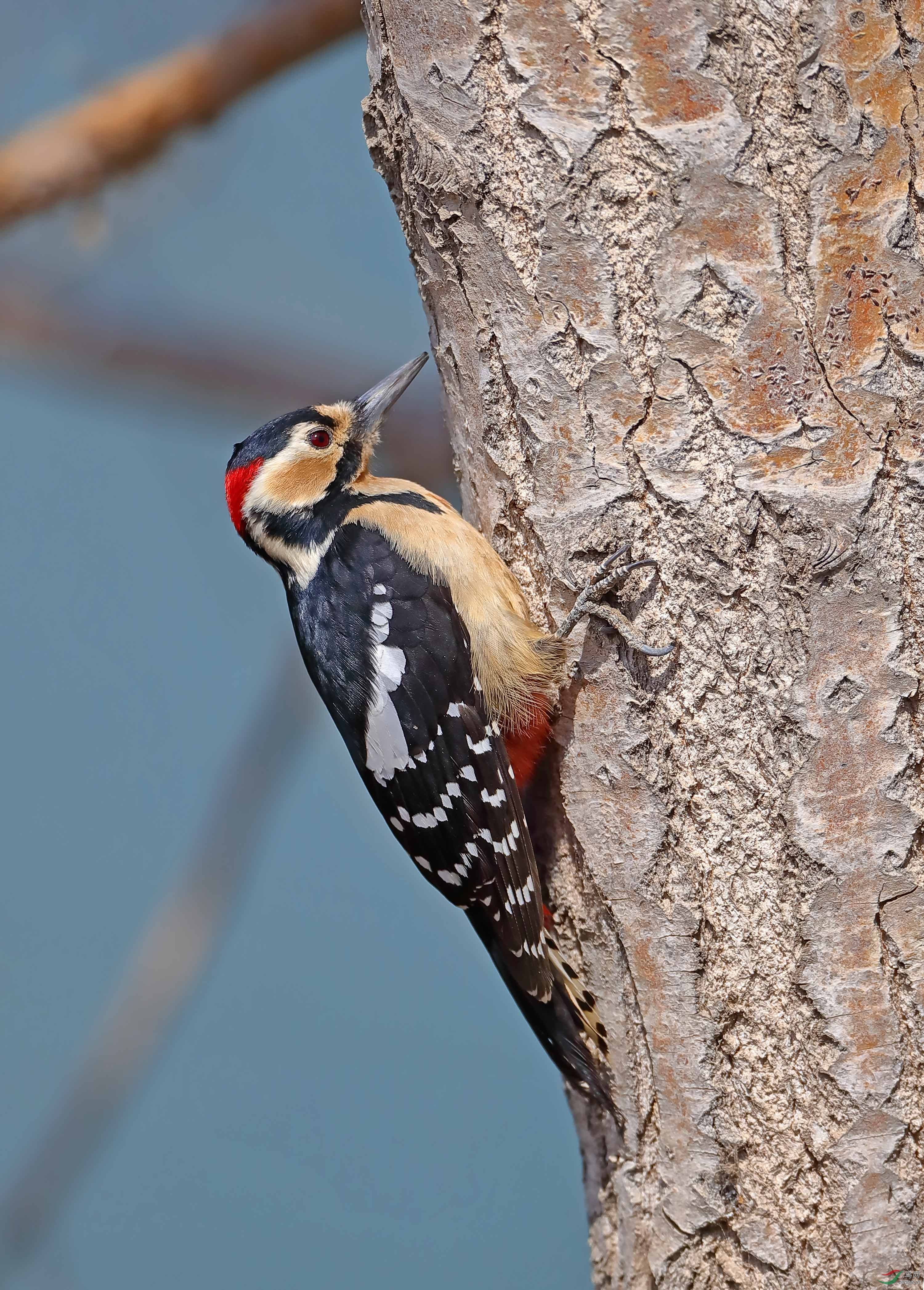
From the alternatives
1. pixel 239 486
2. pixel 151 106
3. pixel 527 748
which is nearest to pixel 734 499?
pixel 527 748

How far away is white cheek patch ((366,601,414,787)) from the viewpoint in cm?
163

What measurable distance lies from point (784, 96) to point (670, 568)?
529mm

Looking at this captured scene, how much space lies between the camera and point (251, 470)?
1.88 meters

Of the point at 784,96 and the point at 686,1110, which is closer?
the point at 784,96

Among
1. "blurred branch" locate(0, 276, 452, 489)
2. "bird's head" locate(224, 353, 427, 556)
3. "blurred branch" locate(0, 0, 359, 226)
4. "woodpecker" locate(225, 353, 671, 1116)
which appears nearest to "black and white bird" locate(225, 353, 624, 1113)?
"woodpecker" locate(225, 353, 671, 1116)

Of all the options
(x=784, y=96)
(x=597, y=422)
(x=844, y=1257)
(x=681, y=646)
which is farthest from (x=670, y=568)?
→ (x=844, y=1257)

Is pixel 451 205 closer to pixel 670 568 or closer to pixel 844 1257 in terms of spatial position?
pixel 670 568

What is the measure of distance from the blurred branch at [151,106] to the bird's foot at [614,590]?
1584mm

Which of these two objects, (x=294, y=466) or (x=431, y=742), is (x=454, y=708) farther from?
(x=294, y=466)

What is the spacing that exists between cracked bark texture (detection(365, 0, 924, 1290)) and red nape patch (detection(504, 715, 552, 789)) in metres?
0.15

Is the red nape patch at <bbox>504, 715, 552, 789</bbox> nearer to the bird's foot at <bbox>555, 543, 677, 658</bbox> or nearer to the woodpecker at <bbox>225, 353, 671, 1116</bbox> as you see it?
the woodpecker at <bbox>225, 353, 671, 1116</bbox>

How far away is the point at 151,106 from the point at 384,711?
1.58m

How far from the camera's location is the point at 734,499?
1.24 meters

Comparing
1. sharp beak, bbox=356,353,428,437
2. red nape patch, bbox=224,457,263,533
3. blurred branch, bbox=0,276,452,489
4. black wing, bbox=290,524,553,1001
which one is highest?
blurred branch, bbox=0,276,452,489
